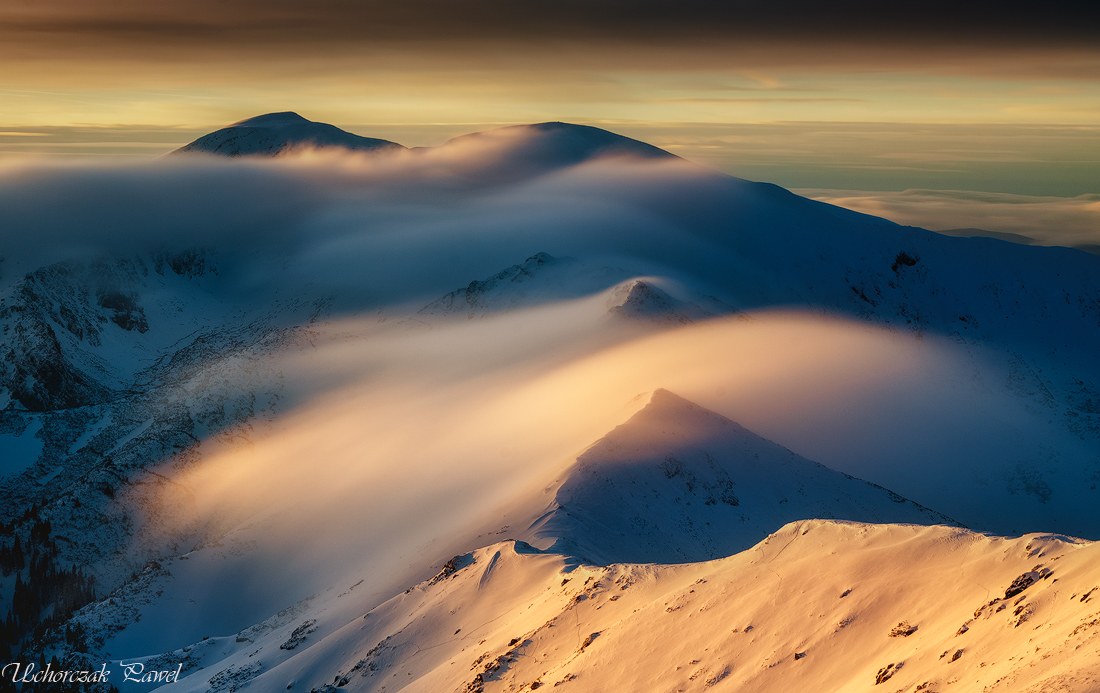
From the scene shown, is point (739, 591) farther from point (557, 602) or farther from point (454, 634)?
point (454, 634)

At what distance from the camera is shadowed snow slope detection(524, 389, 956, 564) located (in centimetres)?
6122

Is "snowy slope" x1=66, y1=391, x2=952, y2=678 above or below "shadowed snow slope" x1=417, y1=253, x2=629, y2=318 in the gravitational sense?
below

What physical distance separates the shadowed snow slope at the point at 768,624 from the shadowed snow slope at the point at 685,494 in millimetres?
11470

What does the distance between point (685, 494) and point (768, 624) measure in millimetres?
39110

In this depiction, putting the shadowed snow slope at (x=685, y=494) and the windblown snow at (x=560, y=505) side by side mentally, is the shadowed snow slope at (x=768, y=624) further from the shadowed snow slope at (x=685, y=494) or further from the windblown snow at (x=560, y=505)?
the shadowed snow slope at (x=685, y=494)

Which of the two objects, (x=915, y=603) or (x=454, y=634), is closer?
(x=915, y=603)

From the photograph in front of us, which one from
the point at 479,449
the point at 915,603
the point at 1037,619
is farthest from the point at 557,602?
the point at 479,449

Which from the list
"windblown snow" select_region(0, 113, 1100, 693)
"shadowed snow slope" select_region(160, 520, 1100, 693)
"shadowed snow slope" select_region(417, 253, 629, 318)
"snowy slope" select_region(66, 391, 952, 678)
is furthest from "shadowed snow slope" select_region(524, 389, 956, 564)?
"shadowed snow slope" select_region(417, 253, 629, 318)

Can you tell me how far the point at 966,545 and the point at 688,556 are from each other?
3436 cm

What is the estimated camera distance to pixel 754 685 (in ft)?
88.1

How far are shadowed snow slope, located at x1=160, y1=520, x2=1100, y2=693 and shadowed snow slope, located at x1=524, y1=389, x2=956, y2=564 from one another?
37.6 feet

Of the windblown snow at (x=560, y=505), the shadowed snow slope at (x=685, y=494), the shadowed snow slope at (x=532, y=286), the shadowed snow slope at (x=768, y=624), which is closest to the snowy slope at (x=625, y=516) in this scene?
the shadowed snow slope at (x=685, y=494)

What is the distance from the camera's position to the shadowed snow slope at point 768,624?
21.9 metres

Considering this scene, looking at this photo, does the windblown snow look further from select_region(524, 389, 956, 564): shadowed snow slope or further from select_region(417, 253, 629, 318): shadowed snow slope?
select_region(417, 253, 629, 318): shadowed snow slope
